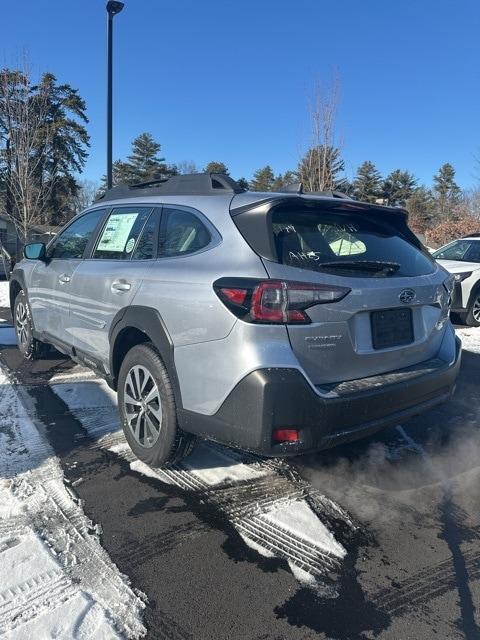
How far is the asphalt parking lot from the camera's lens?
81.3 inches

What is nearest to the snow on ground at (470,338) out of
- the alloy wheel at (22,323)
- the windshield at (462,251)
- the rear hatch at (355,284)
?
the windshield at (462,251)

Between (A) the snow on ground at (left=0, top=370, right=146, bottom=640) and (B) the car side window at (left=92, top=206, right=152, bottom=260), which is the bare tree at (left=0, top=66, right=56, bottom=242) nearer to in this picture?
(B) the car side window at (left=92, top=206, right=152, bottom=260)

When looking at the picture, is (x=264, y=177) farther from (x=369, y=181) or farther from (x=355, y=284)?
(x=355, y=284)

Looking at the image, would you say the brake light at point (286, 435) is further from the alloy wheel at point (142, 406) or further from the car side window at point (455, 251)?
the car side window at point (455, 251)

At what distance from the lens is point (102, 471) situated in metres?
3.24

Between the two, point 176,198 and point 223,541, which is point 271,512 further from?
point 176,198

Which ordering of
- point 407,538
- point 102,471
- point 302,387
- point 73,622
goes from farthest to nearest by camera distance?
point 102,471 < point 407,538 < point 302,387 < point 73,622

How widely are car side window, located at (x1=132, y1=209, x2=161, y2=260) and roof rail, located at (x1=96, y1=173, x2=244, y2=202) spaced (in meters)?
0.20

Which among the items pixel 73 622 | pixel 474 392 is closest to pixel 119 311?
pixel 73 622

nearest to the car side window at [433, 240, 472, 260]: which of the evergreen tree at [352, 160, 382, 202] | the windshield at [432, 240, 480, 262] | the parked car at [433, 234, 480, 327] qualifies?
the windshield at [432, 240, 480, 262]

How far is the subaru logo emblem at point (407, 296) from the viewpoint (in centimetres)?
284

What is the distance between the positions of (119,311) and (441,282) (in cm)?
212

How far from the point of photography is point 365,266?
9.11 ft

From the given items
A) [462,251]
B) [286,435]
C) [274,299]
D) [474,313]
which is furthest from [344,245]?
[462,251]
